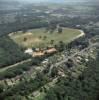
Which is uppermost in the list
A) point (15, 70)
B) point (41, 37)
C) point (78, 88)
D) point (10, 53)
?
point (78, 88)

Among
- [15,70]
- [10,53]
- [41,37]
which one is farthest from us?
[41,37]

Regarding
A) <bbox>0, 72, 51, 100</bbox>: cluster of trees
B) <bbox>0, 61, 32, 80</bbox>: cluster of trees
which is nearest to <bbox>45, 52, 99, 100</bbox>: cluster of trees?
<bbox>0, 72, 51, 100</bbox>: cluster of trees

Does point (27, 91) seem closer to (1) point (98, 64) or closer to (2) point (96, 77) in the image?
(2) point (96, 77)

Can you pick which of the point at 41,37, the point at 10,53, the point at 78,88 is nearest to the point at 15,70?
→ the point at 10,53

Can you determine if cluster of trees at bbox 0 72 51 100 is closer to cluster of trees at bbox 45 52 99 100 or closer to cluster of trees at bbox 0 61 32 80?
cluster of trees at bbox 45 52 99 100

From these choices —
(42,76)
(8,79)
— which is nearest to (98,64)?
(42,76)

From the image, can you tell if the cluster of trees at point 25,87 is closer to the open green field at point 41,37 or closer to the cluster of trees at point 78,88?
the cluster of trees at point 78,88

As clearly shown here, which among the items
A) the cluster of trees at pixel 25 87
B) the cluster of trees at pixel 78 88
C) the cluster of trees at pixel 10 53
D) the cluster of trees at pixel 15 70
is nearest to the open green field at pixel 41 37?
the cluster of trees at pixel 10 53

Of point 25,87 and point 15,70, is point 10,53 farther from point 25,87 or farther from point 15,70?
point 25,87
